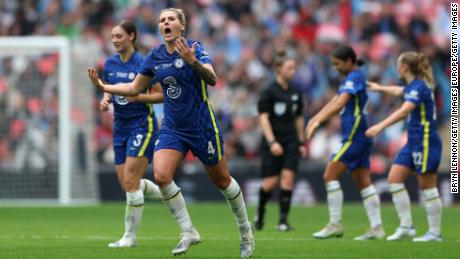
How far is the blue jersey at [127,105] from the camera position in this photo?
11734mm

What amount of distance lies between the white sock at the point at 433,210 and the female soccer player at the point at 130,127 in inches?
137

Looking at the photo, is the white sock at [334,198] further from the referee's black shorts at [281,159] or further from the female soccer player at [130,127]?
the female soccer player at [130,127]

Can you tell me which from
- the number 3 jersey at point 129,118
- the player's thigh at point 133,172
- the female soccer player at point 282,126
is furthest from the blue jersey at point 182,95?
the female soccer player at point 282,126

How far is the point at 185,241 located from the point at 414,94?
405 cm

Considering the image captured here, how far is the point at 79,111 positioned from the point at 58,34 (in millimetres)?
4686

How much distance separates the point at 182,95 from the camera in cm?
957

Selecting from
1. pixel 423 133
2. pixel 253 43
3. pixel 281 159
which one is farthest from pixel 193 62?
pixel 253 43

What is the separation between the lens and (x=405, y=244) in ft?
38.1

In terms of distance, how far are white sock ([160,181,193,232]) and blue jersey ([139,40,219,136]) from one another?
1.80ft

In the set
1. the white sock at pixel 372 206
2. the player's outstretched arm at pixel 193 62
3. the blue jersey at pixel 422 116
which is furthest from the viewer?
the white sock at pixel 372 206

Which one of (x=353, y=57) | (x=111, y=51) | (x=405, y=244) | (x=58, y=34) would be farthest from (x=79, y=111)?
(x=405, y=244)

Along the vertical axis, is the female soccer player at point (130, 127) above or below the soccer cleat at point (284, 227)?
above

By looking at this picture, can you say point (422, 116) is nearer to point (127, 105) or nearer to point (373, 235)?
point (373, 235)

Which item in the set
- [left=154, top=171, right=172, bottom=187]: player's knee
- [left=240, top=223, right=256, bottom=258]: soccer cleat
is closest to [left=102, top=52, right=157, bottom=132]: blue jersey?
[left=154, top=171, right=172, bottom=187]: player's knee
